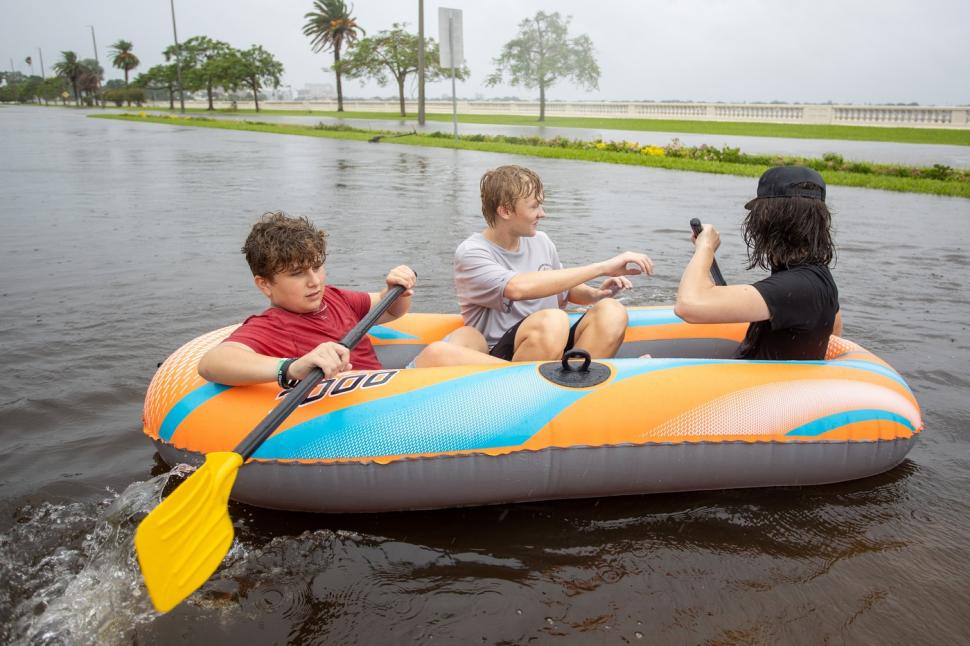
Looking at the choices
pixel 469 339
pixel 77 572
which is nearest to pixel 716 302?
pixel 469 339

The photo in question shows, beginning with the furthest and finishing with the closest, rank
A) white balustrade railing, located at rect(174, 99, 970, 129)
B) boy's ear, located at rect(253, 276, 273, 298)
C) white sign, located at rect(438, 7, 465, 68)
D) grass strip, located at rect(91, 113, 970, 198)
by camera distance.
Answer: white balustrade railing, located at rect(174, 99, 970, 129) < white sign, located at rect(438, 7, 465, 68) < grass strip, located at rect(91, 113, 970, 198) < boy's ear, located at rect(253, 276, 273, 298)

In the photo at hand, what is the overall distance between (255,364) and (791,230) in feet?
7.15

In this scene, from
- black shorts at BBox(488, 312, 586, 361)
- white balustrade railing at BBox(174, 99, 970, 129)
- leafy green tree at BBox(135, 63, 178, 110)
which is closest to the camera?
black shorts at BBox(488, 312, 586, 361)

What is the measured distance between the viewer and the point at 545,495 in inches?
115

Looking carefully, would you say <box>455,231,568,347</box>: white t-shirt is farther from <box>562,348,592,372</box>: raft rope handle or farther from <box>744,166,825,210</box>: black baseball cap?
<box>744,166,825,210</box>: black baseball cap

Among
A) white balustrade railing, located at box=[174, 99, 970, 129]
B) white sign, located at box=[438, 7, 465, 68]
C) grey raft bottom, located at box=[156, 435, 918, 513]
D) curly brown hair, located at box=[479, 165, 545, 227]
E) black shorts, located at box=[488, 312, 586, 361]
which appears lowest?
grey raft bottom, located at box=[156, 435, 918, 513]

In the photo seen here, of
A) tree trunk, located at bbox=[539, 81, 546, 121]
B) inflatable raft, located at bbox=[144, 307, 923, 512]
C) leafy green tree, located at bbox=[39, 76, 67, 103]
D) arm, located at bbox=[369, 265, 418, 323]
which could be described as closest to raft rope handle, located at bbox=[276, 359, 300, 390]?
inflatable raft, located at bbox=[144, 307, 923, 512]

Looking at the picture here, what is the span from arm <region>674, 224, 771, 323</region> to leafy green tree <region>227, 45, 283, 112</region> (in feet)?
180

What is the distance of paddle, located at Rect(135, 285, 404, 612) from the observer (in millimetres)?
2117

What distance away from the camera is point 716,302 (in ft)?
9.49

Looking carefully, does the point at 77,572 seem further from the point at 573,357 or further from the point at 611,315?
the point at 611,315

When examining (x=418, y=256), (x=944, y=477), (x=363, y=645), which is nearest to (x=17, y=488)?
(x=363, y=645)

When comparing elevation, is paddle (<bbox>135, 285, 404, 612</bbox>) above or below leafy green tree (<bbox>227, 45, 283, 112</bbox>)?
below

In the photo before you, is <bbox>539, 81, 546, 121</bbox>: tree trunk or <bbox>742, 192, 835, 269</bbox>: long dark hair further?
<bbox>539, 81, 546, 121</bbox>: tree trunk
